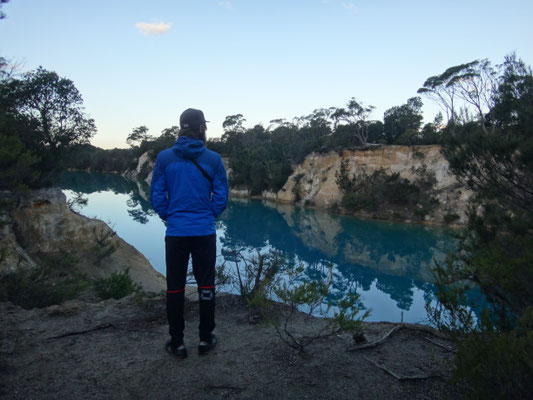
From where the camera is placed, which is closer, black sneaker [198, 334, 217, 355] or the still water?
black sneaker [198, 334, 217, 355]

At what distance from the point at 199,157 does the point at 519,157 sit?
3.17m

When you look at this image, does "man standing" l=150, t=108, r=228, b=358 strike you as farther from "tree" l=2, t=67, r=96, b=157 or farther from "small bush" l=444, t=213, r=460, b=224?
"small bush" l=444, t=213, r=460, b=224

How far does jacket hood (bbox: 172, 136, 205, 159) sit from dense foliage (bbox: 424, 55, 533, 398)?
206 centimetres

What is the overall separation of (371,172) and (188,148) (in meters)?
→ 29.0

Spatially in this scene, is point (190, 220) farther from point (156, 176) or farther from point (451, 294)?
point (451, 294)

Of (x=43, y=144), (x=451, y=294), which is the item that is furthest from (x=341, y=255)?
(x=451, y=294)

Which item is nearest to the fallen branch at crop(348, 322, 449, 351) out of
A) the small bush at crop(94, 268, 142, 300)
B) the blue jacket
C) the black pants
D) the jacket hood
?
the black pants

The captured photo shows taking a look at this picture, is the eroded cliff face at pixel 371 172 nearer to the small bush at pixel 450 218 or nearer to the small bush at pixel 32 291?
the small bush at pixel 450 218

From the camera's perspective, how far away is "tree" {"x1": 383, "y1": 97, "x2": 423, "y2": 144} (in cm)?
3453

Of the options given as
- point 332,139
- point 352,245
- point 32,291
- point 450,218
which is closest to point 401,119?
point 332,139

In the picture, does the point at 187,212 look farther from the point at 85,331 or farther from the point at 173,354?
the point at 85,331

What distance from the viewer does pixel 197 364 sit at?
2.39 metres

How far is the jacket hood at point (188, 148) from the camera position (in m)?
2.48

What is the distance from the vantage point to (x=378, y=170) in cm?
2922
